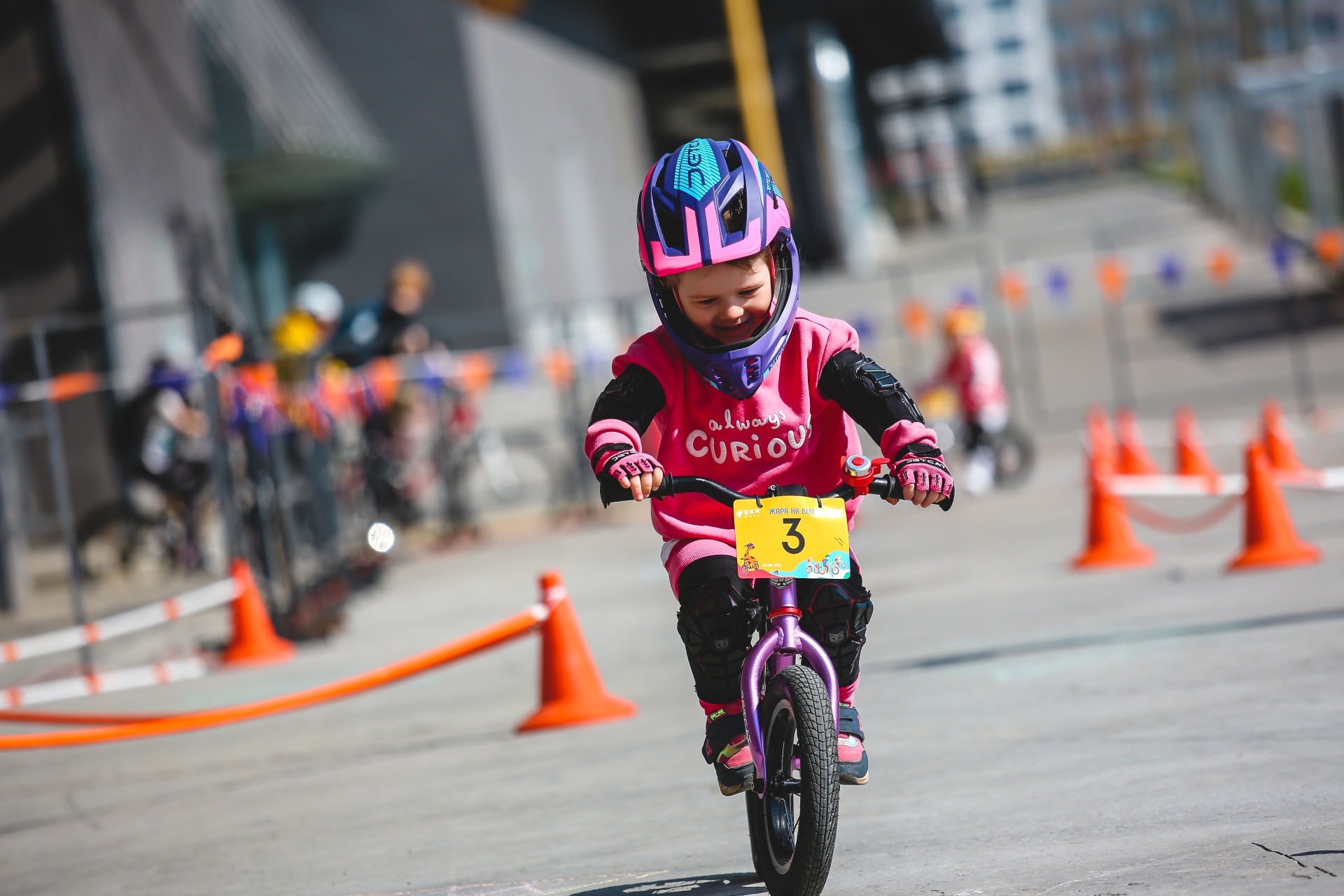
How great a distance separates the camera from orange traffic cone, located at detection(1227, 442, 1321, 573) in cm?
886

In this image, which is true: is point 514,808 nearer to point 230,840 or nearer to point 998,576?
point 230,840

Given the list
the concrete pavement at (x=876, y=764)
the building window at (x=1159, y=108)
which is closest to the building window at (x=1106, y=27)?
the building window at (x=1159, y=108)

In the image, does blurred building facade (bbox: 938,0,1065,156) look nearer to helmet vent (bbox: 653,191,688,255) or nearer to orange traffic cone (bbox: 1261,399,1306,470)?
orange traffic cone (bbox: 1261,399,1306,470)

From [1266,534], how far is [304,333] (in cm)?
757

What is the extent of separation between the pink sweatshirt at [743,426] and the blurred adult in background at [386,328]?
35.1 ft

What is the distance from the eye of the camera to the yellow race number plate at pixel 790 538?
390cm

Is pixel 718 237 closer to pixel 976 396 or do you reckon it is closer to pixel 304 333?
pixel 304 333

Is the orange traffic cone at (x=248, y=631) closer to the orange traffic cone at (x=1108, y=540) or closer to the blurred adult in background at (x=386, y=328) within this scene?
the blurred adult in background at (x=386, y=328)

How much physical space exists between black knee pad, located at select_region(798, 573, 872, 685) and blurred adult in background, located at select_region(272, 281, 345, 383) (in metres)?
8.18

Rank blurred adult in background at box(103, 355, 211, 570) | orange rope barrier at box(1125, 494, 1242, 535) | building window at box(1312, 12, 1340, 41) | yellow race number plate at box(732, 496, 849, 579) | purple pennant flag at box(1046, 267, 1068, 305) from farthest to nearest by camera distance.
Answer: building window at box(1312, 12, 1340, 41)
purple pennant flag at box(1046, 267, 1068, 305)
blurred adult in background at box(103, 355, 211, 570)
orange rope barrier at box(1125, 494, 1242, 535)
yellow race number plate at box(732, 496, 849, 579)

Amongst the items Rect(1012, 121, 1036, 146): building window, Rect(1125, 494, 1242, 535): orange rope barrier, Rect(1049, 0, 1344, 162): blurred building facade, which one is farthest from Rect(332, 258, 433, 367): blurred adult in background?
Rect(1012, 121, 1036, 146): building window

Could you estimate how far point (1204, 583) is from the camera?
892 cm

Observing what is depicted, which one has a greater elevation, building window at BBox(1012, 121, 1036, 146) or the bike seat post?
building window at BBox(1012, 121, 1036, 146)

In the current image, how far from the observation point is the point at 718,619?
13.6 ft
